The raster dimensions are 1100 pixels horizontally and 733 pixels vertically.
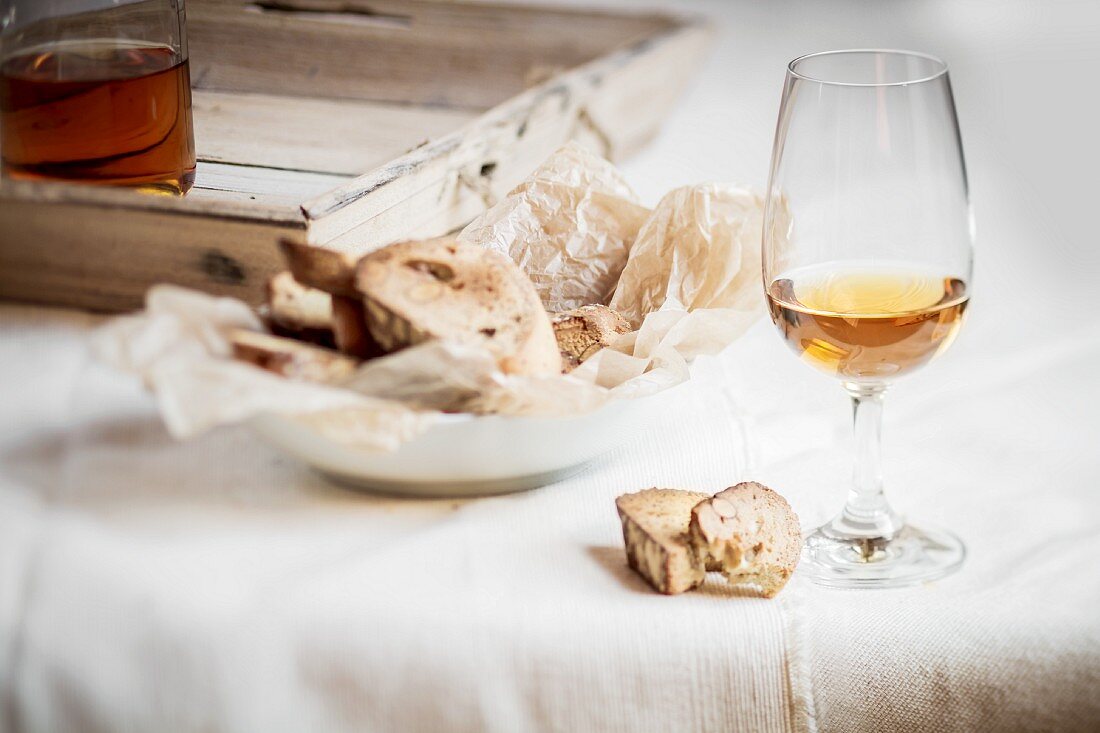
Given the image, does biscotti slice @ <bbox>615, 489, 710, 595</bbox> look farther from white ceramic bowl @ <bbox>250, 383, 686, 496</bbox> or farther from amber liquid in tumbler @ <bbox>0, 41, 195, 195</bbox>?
amber liquid in tumbler @ <bbox>0, 41, 195, 195</bbox>

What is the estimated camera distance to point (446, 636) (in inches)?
20.4

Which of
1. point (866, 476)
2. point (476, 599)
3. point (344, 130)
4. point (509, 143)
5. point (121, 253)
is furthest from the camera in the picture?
point (344, 130)

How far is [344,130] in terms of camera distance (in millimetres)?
1066

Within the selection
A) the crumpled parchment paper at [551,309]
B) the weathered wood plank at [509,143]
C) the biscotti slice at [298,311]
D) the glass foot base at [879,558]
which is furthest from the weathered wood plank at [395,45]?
the glass foot base at [879,558]

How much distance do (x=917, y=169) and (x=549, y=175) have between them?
26cm

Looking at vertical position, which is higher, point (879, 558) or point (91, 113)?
point (91, 113)

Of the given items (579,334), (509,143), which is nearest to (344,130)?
(509,143)

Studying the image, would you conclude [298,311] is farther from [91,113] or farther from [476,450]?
[91,113]

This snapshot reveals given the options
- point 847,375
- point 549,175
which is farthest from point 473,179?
point 847,375

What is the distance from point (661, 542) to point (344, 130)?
25.2 inches

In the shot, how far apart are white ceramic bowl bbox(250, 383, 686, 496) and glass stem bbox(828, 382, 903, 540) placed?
0.33ft

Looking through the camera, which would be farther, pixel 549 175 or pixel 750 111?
pixel 750 111

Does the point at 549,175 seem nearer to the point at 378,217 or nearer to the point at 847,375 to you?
the point at 378,217

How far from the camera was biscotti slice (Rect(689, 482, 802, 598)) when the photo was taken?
0.54m
